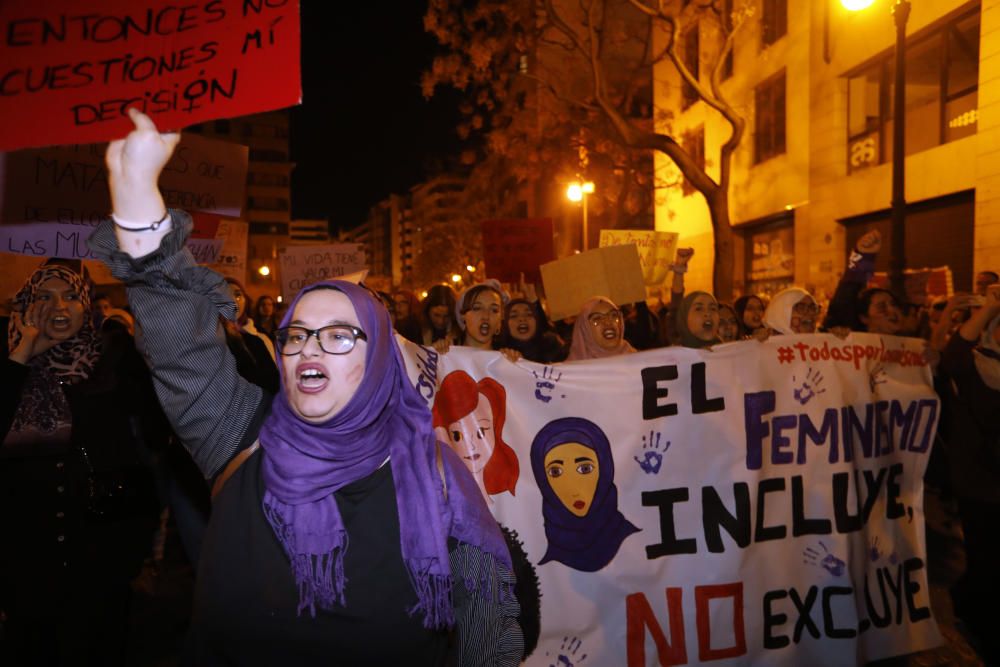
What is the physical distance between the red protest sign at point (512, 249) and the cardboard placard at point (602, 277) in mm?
2879

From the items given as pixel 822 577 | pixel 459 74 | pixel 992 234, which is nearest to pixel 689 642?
pixel 822 577

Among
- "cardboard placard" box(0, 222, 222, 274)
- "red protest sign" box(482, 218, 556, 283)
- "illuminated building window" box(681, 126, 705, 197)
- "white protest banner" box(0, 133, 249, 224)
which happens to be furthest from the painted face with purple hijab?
"illuminated building window" box(681, 126, 705, 197)

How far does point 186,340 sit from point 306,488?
17.0 inches

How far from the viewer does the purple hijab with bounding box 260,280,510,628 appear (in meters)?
1.76

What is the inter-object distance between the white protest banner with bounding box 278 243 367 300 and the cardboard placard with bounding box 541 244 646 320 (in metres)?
2.70

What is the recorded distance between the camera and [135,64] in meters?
2.38

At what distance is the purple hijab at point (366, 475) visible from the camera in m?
1.76

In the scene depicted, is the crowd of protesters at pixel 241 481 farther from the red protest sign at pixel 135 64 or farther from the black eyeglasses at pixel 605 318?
the black eyeglasses at pixel 605 318

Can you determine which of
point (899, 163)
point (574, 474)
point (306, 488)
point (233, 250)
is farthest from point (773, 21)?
point (306, 488)

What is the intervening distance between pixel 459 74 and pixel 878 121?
8.30 metres

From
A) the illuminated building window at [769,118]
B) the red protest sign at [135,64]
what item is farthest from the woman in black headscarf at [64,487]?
the illuminated building window at [769,118]

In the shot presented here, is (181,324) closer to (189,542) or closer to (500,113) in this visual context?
(189,542)

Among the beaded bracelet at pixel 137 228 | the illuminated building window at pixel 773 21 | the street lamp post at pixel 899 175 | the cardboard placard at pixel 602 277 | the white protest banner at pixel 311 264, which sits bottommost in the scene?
the beaded bracelet at pixel 137 228

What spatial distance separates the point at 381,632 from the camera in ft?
5.94
